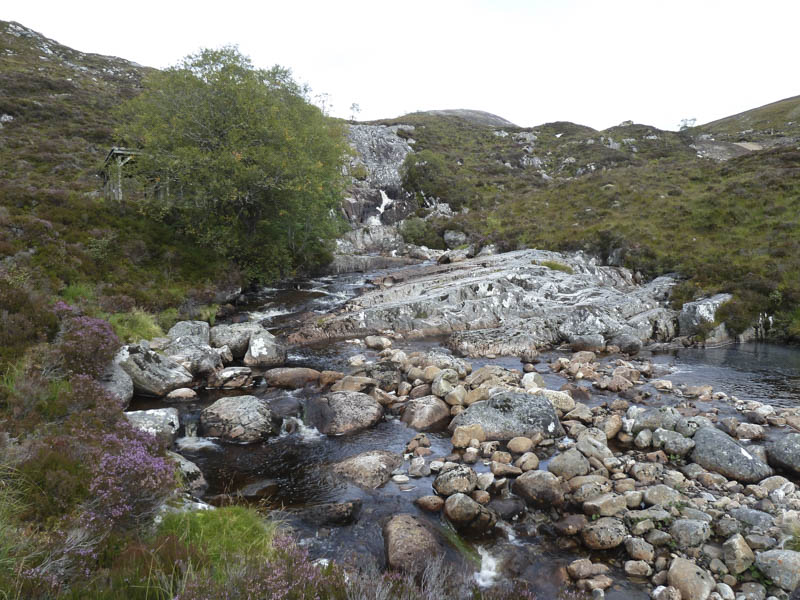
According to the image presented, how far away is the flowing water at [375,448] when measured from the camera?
6.13 metres

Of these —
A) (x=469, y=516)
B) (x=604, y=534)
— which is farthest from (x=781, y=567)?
(x=469, y=516)

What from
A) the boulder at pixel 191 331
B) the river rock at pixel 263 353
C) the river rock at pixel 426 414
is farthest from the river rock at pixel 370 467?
the boulder at pixel 191 331

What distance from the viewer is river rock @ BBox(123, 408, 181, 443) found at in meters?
8.80

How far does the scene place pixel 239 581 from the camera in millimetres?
3197

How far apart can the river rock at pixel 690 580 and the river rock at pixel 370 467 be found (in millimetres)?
4786

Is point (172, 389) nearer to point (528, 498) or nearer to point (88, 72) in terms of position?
point (528, 498)

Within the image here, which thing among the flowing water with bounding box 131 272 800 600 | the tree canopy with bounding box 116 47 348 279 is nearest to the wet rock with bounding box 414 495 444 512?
the flowing water with bounding box 131 272 800 600

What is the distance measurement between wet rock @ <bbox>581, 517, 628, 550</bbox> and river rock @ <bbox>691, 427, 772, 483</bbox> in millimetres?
3142

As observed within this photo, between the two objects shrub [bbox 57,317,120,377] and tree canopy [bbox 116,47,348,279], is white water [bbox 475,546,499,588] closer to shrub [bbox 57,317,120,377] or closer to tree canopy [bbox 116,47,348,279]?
shrub [bbox 57,317,120,377]

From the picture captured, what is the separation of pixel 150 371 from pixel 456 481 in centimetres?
924

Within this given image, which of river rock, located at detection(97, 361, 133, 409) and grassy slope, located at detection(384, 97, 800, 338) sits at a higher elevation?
grassy slope, located at detection(384, 97, 800, 338)

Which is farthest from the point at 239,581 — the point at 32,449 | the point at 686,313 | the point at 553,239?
the point at 553,239

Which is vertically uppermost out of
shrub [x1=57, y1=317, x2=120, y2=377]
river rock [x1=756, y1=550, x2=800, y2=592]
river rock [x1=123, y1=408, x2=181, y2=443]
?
shrub [x1=57, y1=317, x2=120, y2=377]

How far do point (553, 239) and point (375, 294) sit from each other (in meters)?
17.7
